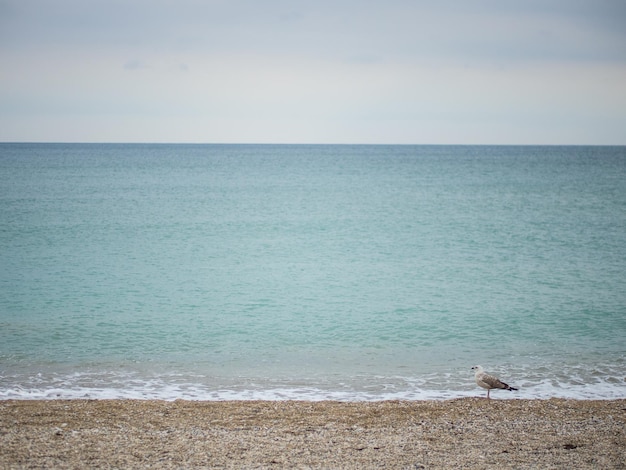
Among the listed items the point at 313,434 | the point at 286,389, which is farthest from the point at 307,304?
the point at 313,434

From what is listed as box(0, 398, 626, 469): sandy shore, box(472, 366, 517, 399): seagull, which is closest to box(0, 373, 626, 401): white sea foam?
box(472, 366, 517, 399): seagull

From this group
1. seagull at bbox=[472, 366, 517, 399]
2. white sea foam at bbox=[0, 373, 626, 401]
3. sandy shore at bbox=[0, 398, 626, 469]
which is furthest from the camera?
white sea foam at bbox=[0, 373, 626, 401]

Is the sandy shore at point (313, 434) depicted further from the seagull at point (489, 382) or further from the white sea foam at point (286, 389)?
the white sea foam at point (286, 389)

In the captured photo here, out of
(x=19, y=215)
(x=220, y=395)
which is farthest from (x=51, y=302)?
(x=19, y=215)

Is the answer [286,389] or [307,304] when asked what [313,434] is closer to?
[286,389]

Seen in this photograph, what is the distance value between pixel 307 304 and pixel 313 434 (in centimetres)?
1024

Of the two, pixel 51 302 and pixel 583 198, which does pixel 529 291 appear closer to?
pixel 51 302

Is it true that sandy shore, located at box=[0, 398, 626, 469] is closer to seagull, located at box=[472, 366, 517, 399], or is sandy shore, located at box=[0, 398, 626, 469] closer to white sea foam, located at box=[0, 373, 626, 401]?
seagull, located at box=[472, 366, 517, 399]

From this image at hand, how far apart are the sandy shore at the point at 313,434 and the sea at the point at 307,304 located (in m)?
1.12

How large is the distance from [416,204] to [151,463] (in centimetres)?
4313

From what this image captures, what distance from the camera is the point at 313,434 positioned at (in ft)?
29.2

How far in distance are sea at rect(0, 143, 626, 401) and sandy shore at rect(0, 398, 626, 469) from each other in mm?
1117

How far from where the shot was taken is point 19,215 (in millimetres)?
37000

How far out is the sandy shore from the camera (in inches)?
309
